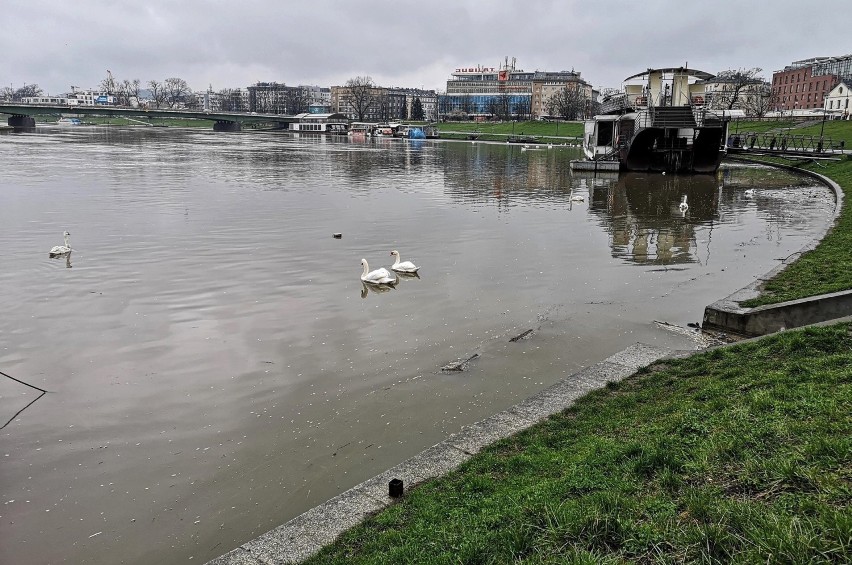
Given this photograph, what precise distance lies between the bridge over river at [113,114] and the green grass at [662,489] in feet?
489

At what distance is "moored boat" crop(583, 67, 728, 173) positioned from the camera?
1779 inches

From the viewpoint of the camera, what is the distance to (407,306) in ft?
47.8

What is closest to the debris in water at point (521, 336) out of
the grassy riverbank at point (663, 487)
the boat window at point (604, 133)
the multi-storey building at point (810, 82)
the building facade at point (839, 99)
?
the grassy riverbank at point (663, 487)

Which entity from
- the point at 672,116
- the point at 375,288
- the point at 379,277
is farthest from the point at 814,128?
the point at 375,288

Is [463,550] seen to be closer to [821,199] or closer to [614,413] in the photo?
[614,413]

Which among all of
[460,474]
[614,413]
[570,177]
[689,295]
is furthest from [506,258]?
[570,177]

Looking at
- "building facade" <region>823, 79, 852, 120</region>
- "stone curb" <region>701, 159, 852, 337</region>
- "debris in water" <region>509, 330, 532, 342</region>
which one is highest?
"building facade" <region>823, 79, 852, 120</region>

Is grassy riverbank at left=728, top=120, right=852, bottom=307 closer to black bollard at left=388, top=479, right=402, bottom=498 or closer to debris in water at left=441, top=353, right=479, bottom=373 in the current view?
debris in water at left=441, top=353, right=479, bottom=373

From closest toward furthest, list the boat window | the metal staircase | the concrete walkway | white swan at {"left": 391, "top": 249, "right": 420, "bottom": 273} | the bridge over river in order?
the concrete walkway
white swan at {"left": 391, "top": 249, "right": 420, "bottom": 273}
the metal staircase
the boat window
the bridge over river

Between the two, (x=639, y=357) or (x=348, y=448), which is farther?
(x=639, y=357)

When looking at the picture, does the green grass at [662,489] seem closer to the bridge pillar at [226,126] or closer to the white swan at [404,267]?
the white swan at [404,267]

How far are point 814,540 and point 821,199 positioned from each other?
3434cm

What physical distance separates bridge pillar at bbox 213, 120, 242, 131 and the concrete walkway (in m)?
176

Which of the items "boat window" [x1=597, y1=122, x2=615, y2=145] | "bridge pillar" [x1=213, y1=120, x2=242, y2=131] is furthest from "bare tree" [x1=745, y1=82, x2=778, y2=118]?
"bridge pillar" [x1=213, y1=120, x2=242, y2=131]
